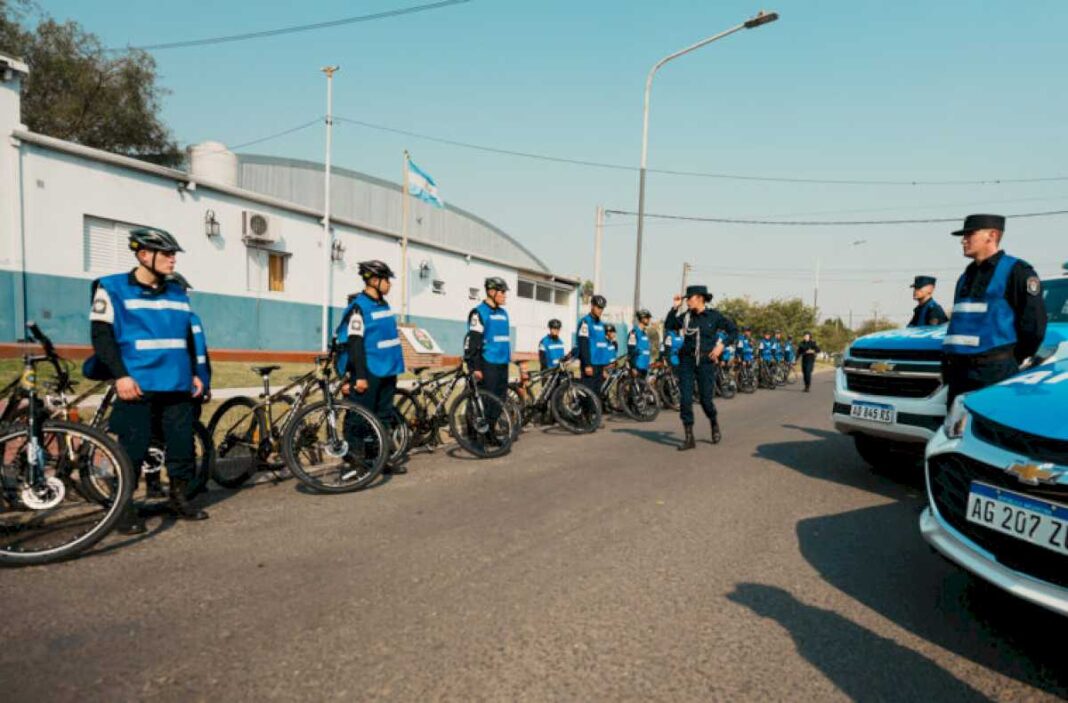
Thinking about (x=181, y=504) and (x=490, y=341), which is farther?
(x=490, y=341)

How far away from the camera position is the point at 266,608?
291 cm

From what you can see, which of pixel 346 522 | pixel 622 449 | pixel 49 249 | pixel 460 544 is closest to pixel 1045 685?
pixel 460 544

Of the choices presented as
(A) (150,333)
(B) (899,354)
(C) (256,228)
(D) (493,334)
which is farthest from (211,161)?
(B) (899,354)

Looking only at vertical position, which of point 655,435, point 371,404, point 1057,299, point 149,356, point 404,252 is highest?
point 404,252

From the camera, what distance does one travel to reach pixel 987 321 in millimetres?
4168

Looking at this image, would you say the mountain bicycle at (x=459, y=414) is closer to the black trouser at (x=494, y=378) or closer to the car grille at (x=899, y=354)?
the black trouser at (x=494, y=378)

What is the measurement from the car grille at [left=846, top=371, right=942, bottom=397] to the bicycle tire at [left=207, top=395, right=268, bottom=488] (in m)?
5.35

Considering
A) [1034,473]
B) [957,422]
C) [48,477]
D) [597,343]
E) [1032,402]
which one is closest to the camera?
[1034,473]

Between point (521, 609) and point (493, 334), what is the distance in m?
4.55

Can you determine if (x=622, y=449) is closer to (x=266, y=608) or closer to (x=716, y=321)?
(x=716, y=321)

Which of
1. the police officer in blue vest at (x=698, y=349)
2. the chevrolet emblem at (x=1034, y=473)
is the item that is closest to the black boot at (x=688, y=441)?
the police officer in blue vest at (x=698, y=349)

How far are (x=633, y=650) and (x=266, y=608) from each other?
5.69 feet

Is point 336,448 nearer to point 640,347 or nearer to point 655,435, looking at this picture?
point 655,435

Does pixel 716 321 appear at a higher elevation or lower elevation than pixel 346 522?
higher
